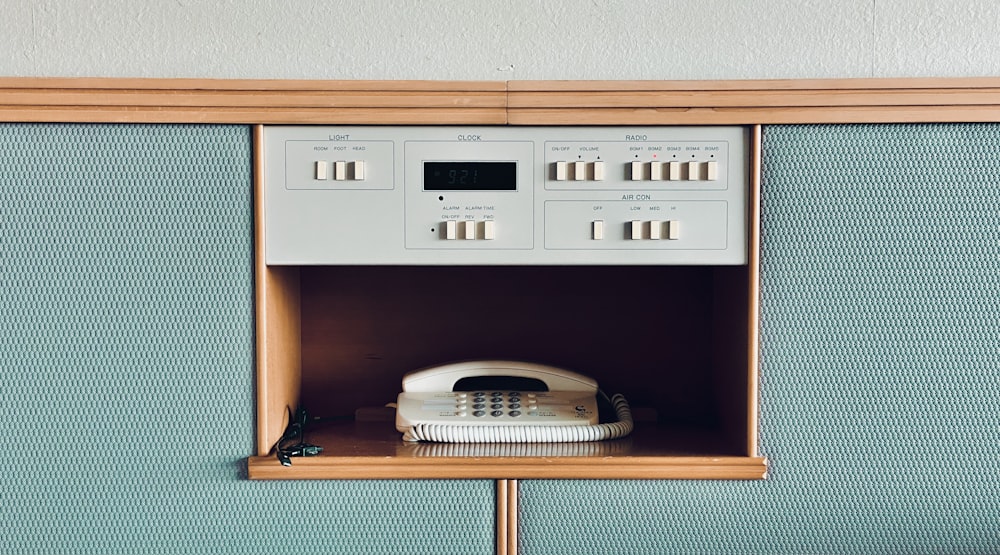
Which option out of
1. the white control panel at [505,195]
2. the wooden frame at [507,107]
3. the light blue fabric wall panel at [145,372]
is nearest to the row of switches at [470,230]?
the white control panel at [505,195]

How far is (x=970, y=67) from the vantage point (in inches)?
35.1

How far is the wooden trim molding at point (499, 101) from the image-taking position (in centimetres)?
84

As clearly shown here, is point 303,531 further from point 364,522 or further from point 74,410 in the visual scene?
point 74,410

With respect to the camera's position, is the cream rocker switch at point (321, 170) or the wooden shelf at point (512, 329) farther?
the wooden shelf at point (512, 329)

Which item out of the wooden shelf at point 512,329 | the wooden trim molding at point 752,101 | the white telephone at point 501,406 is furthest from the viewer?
the wooden shelf at point 512,329

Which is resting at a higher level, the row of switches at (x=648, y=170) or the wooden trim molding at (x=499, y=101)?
the wooden trim molding at (x=499, y=101)

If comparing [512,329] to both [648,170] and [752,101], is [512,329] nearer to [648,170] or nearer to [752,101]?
[648,170]

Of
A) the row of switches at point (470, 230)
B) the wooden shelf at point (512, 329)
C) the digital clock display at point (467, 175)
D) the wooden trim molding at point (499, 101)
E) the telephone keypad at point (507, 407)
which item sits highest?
the wooden trim molding at point (499, 101)

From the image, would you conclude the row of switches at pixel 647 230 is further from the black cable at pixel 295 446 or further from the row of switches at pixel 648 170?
the black cable at pixel 295 446

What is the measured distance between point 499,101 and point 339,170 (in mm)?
202

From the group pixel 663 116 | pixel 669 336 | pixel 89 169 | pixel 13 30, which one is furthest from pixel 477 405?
pixel 13 30

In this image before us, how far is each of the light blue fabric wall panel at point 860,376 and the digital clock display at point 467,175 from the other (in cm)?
30

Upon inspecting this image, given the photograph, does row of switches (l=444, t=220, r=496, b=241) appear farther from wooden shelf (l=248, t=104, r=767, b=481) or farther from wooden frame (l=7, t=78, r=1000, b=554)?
wooden shelf (l=248, t=104, r=767, b=481)

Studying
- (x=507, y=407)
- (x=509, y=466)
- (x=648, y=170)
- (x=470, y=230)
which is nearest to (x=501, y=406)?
(x=507, y=407)
